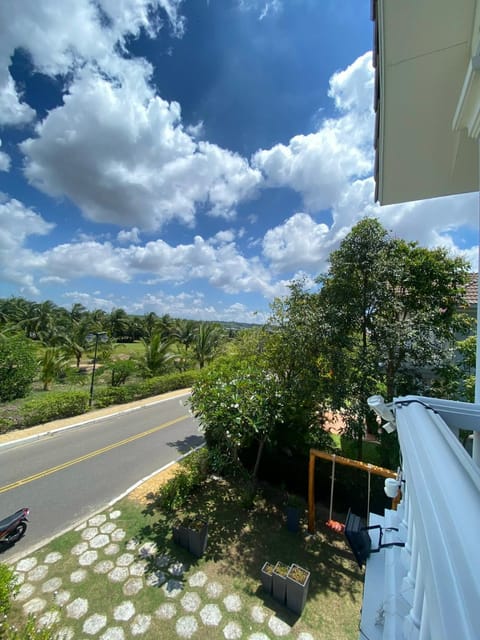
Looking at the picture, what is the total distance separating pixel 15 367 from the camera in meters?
16.1

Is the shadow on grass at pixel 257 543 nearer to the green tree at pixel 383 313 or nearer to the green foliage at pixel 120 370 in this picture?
the green tree at pixel 383 313

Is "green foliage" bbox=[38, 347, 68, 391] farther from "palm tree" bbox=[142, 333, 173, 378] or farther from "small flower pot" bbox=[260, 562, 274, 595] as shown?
"small flower pot" bbox=[260, 562, 274, 595]

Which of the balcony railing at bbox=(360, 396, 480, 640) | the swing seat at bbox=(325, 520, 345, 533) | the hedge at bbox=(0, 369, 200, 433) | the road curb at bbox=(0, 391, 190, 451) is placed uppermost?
the balcony railing at bbox=(360, 396, 480, 640)

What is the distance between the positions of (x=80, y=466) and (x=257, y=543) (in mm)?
6668

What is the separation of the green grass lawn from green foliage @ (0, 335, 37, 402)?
42.7 ft

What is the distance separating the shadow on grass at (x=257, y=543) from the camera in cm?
565

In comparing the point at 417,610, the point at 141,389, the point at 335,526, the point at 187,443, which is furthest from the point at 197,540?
the point at 141,389

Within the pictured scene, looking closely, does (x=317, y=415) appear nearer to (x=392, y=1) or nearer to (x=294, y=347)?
(x=294, y=347)

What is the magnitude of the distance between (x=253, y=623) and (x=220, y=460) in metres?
2.79

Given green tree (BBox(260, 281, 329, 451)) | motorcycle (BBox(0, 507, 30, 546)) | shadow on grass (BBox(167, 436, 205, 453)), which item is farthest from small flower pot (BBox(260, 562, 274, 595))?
shadow on grass (BBox(167, 436, 205, 453))

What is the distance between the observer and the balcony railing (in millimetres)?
535

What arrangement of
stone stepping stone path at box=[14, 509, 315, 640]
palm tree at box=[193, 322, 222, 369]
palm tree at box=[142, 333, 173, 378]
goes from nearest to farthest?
stone stepping stone path at box=[14, 509, 315, 640] → palm tree at box=[142, 333, 173, 378] → palm tree at box=[193, 322, 222, 369]

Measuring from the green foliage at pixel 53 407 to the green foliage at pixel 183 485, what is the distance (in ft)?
27.9

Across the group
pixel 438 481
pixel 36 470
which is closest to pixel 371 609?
pixel 438 481
